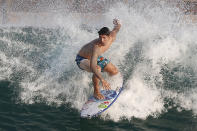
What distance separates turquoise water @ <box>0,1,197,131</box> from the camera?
5.63 metres

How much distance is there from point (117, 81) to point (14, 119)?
249 centimetres

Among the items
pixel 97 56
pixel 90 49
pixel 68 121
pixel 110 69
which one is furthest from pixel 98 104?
pixel 90 49

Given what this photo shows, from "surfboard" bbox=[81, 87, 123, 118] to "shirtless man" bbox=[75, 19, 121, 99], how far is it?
137 mm

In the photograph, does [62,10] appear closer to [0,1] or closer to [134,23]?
[0,1]

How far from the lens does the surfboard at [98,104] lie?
557 centimetres

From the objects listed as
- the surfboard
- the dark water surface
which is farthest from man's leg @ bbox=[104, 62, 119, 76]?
the dark water surface

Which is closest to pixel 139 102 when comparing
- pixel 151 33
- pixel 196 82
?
pixel 196 82

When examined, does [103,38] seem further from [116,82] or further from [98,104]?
[98,104]

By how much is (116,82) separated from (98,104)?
77cm

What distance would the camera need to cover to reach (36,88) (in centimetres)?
698

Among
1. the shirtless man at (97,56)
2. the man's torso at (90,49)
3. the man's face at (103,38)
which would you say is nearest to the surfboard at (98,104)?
the shirtless man at (97,56)

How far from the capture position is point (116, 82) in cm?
619

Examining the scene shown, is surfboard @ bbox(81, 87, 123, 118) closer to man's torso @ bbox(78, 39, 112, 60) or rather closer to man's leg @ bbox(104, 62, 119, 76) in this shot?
man's leg @ bbox(104, 62, 119, 76)

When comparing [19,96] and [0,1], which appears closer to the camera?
[19,96]
